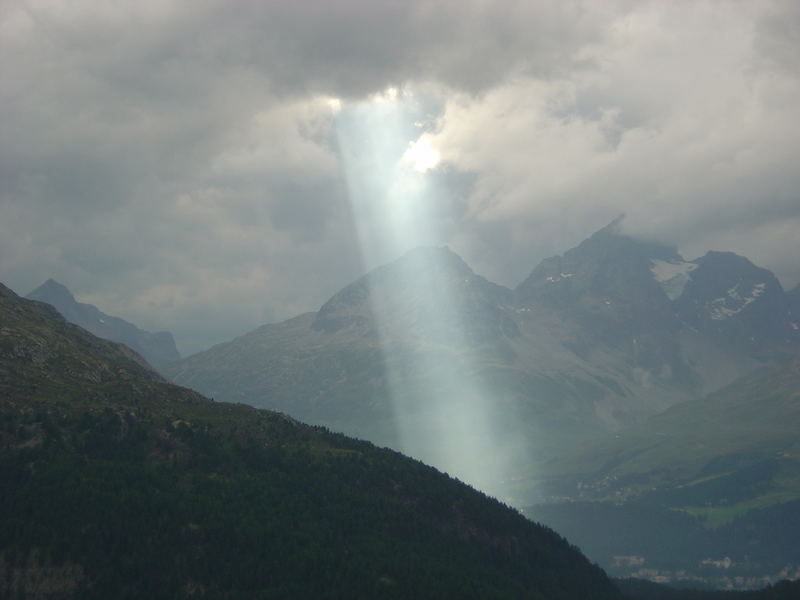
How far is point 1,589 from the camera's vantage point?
7421 inches

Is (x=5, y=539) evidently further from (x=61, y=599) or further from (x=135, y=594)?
(x=135, y=594)

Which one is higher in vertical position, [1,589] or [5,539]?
[5,539]

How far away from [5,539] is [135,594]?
38.5 meters

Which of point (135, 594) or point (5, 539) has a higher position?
point (5, 539)

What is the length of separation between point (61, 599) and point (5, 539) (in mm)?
23424

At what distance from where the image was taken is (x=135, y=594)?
200 meters

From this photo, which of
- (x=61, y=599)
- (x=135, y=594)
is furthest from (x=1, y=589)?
(x=135, y=594)

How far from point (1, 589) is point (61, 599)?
14.9 m

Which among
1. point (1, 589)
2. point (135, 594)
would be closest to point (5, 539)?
point (1, 589)

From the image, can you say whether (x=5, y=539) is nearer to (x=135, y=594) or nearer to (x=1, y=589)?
(x=1, y=589)

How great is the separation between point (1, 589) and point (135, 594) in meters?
33.1

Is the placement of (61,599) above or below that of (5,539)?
below

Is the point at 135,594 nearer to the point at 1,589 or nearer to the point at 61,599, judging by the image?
the point at 61,599
